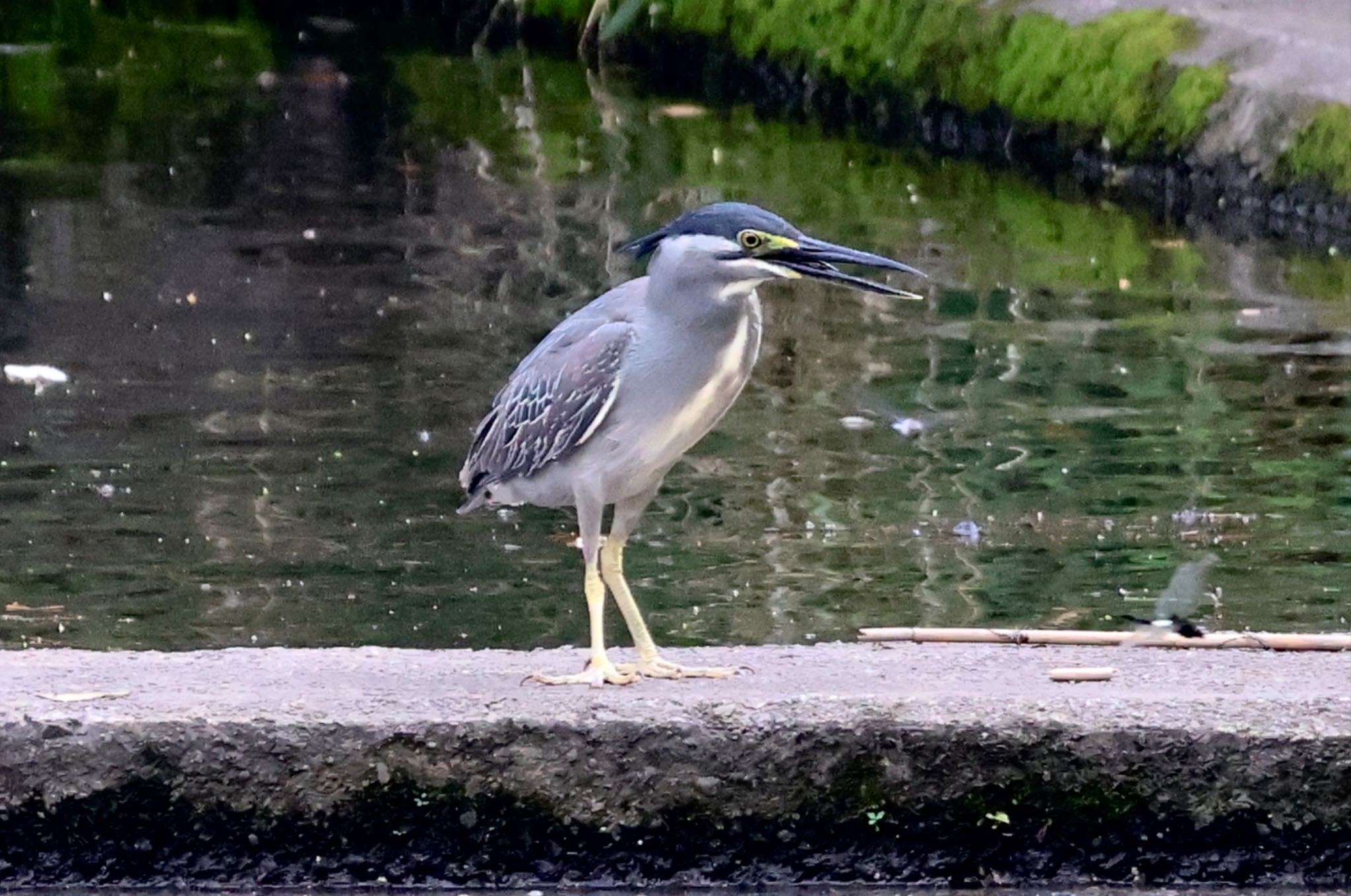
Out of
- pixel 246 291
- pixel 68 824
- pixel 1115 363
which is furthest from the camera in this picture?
pixel 246 291

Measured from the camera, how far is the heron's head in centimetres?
450

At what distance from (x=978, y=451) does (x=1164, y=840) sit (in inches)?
146

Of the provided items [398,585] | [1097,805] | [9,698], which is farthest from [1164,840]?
[398,585]

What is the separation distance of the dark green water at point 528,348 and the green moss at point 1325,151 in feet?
2.24

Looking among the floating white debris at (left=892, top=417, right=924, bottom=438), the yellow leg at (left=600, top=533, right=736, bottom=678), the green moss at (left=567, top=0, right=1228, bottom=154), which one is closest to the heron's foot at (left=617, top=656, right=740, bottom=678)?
the yellow leg at (left=600, top=533, right=736, bottom=678)

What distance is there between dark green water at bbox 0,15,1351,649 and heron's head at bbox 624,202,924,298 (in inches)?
67.8

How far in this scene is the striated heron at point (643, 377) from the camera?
14.9 feet

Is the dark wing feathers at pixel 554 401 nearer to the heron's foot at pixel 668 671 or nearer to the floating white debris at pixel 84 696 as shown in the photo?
the heron's foot at pixel 668 671

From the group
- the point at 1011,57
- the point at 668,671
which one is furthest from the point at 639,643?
the point at 1011,57

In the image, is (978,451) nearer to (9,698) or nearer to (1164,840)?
(1164,840)

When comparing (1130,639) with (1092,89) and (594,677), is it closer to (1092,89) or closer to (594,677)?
(594,677)

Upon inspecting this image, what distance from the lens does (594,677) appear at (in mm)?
4762

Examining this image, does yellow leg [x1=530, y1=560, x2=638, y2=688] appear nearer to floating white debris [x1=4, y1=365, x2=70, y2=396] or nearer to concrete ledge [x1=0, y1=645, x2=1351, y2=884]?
concrete ledge [x1=0, y1=645, x2=1351, y2=884]

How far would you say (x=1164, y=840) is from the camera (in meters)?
4.45
